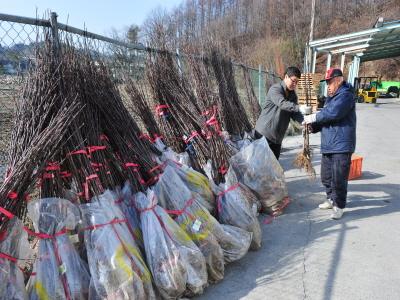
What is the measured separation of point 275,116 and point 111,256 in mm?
→ 3117

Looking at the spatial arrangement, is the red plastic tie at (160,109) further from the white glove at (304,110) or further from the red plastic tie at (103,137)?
the white glove at (304,110)

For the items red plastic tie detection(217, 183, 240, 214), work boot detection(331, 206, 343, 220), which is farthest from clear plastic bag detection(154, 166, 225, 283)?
work boot detection(331, 206, 343, 220)

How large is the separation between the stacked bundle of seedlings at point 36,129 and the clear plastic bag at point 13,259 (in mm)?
125

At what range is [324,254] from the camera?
3406 mm

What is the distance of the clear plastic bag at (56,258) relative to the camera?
7.44ft

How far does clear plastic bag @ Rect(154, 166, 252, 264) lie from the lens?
290 centimetres

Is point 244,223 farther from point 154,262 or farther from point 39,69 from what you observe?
point 39,69

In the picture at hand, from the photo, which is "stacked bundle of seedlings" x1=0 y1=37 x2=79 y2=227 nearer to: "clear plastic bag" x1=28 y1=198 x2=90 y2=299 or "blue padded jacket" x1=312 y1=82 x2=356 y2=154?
"clear plastic bag" x1=28 y1=198 x2=90 y2=299

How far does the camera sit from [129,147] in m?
3.09

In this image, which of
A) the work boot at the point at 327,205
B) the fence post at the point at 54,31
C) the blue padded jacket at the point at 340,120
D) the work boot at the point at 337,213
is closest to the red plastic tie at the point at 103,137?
the fence post at the point at 54,31

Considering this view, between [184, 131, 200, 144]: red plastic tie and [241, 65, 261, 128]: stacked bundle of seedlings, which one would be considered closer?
[184, 131, 200, 144]: red plastic tie

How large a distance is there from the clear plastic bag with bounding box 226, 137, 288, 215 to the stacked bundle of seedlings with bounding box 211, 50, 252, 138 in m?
0.85

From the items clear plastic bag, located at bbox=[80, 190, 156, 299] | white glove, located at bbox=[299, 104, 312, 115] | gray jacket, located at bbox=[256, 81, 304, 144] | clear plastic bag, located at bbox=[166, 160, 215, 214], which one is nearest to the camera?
clear plastic bag, located at bbox=[80, 190, 156, 299]

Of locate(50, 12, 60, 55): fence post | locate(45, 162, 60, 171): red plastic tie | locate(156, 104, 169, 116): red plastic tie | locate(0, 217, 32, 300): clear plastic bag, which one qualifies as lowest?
locate(0, 217, 32, 300): clear plastic bag
